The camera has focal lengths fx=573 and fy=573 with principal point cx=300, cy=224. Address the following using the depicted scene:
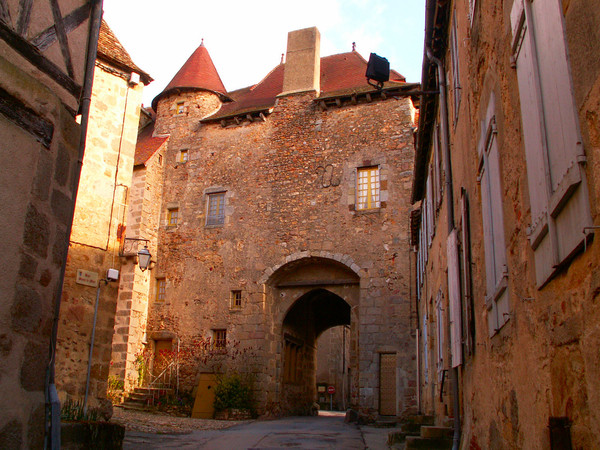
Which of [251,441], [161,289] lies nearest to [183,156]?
[161,289]

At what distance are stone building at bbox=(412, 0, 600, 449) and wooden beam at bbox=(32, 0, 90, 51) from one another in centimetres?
297

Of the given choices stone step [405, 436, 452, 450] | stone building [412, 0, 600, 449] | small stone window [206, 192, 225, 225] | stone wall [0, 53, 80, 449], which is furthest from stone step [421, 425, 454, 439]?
small stone window [206, 192, 225, 225]

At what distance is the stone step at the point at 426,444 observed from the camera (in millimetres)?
5789

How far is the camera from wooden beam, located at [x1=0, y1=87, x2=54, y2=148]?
11.4 ft

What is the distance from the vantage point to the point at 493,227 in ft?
12.8

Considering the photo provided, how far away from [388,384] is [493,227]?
1237 cm

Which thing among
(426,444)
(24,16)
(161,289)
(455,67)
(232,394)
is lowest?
(426,444)

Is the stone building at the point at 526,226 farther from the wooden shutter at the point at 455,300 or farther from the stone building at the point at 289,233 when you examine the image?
the stone building at the point at 289,233

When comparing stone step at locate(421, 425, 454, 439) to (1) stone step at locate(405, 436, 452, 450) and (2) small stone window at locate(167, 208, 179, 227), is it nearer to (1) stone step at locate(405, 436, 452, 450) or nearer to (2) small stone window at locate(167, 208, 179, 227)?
(1) stone step at locate(405, 436, 452, 450)

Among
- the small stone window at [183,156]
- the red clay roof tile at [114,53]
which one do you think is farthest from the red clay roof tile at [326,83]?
the red clay roof tile at [114,53]

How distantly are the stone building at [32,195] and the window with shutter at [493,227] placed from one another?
9.46ft

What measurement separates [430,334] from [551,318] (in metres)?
8.00

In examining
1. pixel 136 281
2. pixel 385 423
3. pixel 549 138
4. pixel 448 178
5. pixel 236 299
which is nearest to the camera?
pixel 549 138

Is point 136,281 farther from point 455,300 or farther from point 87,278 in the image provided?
point 455,300
